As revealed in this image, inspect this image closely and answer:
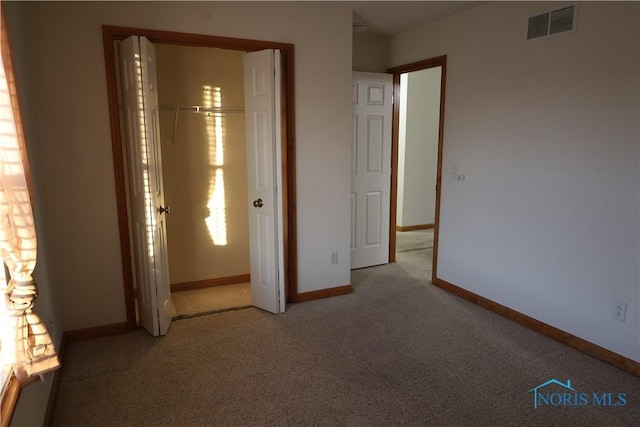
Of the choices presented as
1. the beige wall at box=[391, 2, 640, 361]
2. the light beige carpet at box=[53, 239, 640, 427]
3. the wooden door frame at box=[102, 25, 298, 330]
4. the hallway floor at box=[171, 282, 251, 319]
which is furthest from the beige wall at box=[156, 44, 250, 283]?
the beige wall at box=[391, 2, 640, 361]

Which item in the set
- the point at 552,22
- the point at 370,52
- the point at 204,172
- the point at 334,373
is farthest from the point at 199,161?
the point at 552,22

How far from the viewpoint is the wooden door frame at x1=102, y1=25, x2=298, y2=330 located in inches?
114

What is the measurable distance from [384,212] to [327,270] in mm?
1298

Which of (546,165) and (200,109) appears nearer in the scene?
(546,165)

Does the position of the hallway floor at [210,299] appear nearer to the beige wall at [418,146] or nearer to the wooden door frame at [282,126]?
the wooden door frame at [282,126]

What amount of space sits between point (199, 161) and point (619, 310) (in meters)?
3.51

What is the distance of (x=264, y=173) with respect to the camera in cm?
334

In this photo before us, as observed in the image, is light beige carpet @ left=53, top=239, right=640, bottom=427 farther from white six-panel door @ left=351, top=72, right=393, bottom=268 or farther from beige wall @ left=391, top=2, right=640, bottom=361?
white six-panel door @ left=351, top=72, right=393, bottom=268

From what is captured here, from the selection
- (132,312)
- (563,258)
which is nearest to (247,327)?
(132,312)

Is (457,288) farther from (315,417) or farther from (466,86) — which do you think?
(315,417)

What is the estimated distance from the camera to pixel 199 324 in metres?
3.30

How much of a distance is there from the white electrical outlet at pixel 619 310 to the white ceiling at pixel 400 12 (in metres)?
2.49

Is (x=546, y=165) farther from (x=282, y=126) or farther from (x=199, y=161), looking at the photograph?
(x=199, y=161)

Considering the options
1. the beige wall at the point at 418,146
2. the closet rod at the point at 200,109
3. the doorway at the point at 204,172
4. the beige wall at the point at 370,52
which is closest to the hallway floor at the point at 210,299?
the doorway at the point at 204,172
